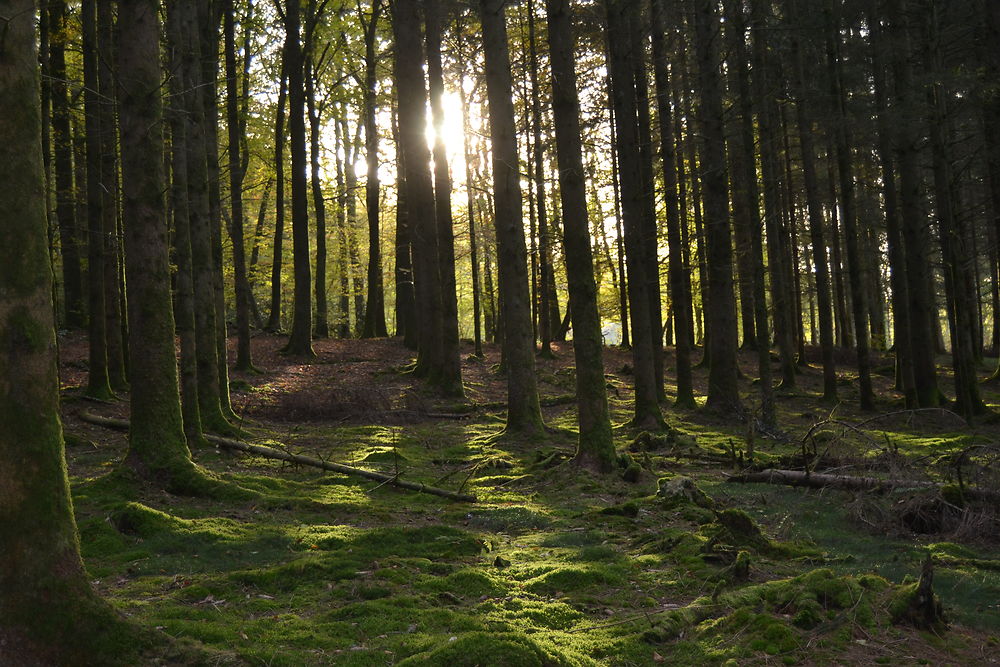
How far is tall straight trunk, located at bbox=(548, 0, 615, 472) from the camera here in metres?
10.4

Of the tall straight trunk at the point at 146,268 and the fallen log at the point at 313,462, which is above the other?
the tall straight trunk at the point at 146,268

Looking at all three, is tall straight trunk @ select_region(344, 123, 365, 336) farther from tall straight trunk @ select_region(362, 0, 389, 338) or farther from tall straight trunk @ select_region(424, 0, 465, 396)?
tall straight trunk @ select_region(424, 0, 465, 396)

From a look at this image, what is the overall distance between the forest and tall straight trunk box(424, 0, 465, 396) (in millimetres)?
112

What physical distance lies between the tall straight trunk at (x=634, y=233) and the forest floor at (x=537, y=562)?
2.25m

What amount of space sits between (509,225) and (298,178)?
38.8 feet

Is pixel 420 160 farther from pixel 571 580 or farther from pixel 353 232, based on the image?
pixel 353 232

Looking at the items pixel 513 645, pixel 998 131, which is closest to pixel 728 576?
pixel 513 645

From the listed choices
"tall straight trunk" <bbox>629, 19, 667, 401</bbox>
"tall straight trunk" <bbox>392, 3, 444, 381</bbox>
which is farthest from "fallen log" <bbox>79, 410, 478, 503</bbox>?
"tall straight trunk" <bbox>392, 3, 444, 381</bbox>

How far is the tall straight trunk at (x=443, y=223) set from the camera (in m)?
17.6

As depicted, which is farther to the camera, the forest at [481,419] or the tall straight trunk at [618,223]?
the tall straight trunk at [618,223]

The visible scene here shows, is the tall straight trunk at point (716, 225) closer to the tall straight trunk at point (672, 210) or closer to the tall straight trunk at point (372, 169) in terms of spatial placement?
the tall straight trunk at point (672, 210)

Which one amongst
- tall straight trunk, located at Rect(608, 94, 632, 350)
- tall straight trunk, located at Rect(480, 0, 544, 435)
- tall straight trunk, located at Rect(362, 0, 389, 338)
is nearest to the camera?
tall straight trunk, located at Rect(480, 0, 544, 435)

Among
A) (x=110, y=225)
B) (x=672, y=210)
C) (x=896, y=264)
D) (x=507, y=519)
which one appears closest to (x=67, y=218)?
(x=110, y=225)

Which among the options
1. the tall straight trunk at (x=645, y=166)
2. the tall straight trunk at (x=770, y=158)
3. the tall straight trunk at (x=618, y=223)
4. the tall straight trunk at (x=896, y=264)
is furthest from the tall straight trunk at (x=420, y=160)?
the tall straight trunk at (x=896, y=264)
